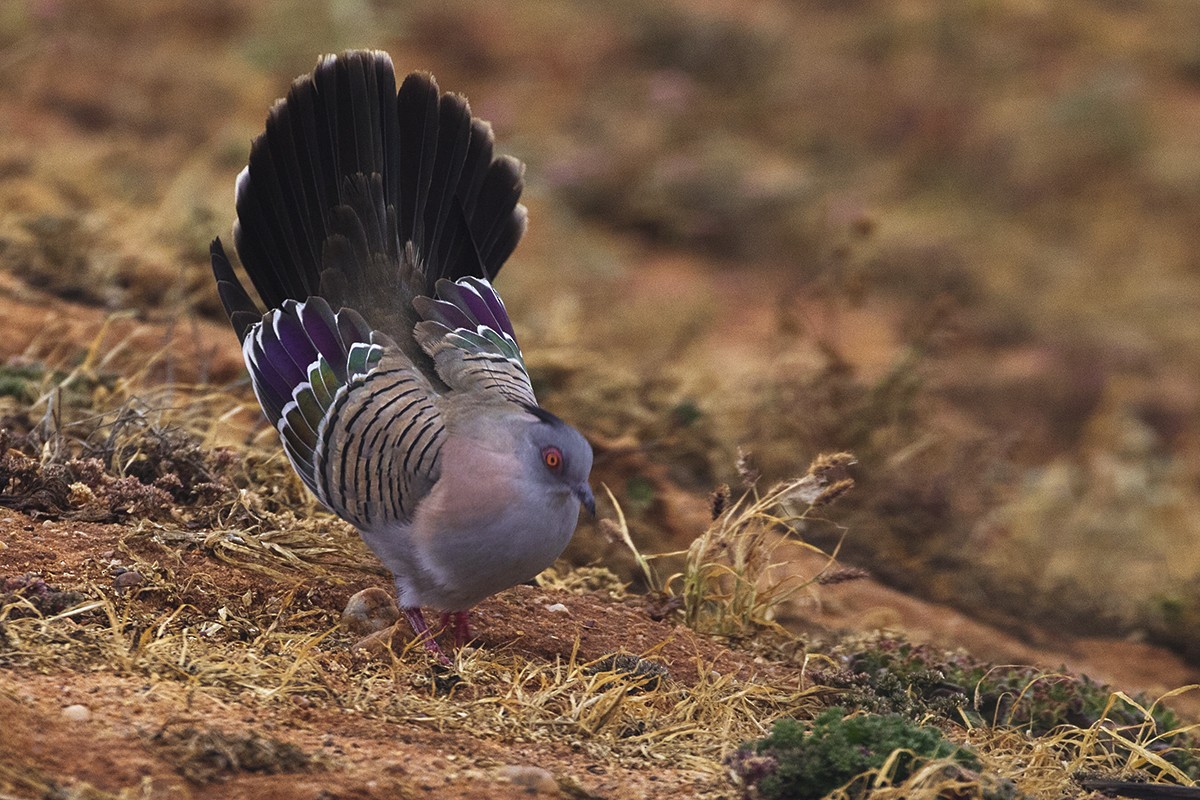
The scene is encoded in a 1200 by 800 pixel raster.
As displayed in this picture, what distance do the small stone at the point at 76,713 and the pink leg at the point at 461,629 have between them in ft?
3.77

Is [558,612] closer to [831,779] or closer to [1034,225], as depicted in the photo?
[831,779]

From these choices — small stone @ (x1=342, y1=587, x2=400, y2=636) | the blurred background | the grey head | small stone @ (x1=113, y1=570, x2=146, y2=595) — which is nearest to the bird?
the grey head

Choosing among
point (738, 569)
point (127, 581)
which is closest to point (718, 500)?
point (738, 569)

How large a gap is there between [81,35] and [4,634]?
8.85m

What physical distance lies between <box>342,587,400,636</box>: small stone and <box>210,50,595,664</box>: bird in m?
0.16

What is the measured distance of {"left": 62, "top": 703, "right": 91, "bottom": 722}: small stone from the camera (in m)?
3.13

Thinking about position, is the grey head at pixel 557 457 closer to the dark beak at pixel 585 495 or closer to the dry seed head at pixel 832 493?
the dark beak at pixel 585 495

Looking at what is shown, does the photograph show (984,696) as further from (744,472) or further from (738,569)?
(744,472)

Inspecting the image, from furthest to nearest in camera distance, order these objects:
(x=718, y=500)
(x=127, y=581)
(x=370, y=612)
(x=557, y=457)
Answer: (x=718, y=500)
(x=370, y=612)
(x=127, y=581)
(x=557, y=457)

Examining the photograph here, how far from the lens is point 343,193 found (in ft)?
14.3

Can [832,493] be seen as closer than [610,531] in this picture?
Yes

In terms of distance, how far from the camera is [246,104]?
1080 centimetres

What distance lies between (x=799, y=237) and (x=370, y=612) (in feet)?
26.7

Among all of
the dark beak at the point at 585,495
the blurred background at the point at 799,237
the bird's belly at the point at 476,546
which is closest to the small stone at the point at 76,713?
the bird's belly at the point at 476,546
